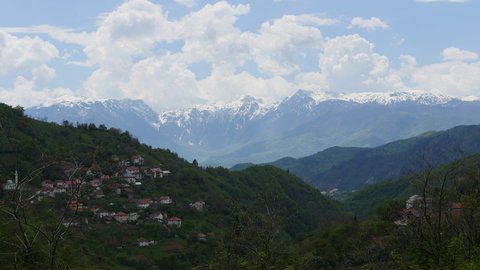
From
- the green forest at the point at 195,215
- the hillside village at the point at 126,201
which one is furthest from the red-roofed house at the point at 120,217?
the green forest at the point at 195,215

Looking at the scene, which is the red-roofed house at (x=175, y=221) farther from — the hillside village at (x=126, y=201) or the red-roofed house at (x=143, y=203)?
the red-roofed house at (x=143, y=203)

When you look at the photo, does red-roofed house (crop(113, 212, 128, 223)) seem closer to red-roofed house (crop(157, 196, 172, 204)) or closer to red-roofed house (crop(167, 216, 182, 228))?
red-roofed house (crop(167, 216, 182, 228))

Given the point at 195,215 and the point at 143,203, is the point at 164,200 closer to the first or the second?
the point at 143,203

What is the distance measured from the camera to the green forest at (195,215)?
24.6 m

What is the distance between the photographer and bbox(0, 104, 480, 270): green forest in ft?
80.7

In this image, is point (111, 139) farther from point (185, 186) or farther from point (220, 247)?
point (220, 247)

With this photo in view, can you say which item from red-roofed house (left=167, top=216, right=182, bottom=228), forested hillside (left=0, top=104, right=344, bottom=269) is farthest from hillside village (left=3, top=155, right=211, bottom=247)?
forested hillside (left=0, top=104, right=344, bottom=269)

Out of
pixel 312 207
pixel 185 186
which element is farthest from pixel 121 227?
pixel 312 207

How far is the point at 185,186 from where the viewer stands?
153625mm

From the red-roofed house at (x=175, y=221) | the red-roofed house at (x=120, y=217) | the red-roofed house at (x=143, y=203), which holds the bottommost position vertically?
the red-roofed house at (x=175, y=221)

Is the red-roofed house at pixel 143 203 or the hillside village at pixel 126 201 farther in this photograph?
the red-roofed house at pixel 143 203

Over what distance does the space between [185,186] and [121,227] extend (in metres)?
40.1

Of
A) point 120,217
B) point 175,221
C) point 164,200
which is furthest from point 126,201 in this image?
point 175,221

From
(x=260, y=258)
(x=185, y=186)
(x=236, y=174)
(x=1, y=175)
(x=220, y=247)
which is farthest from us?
(x=236, y=174)
